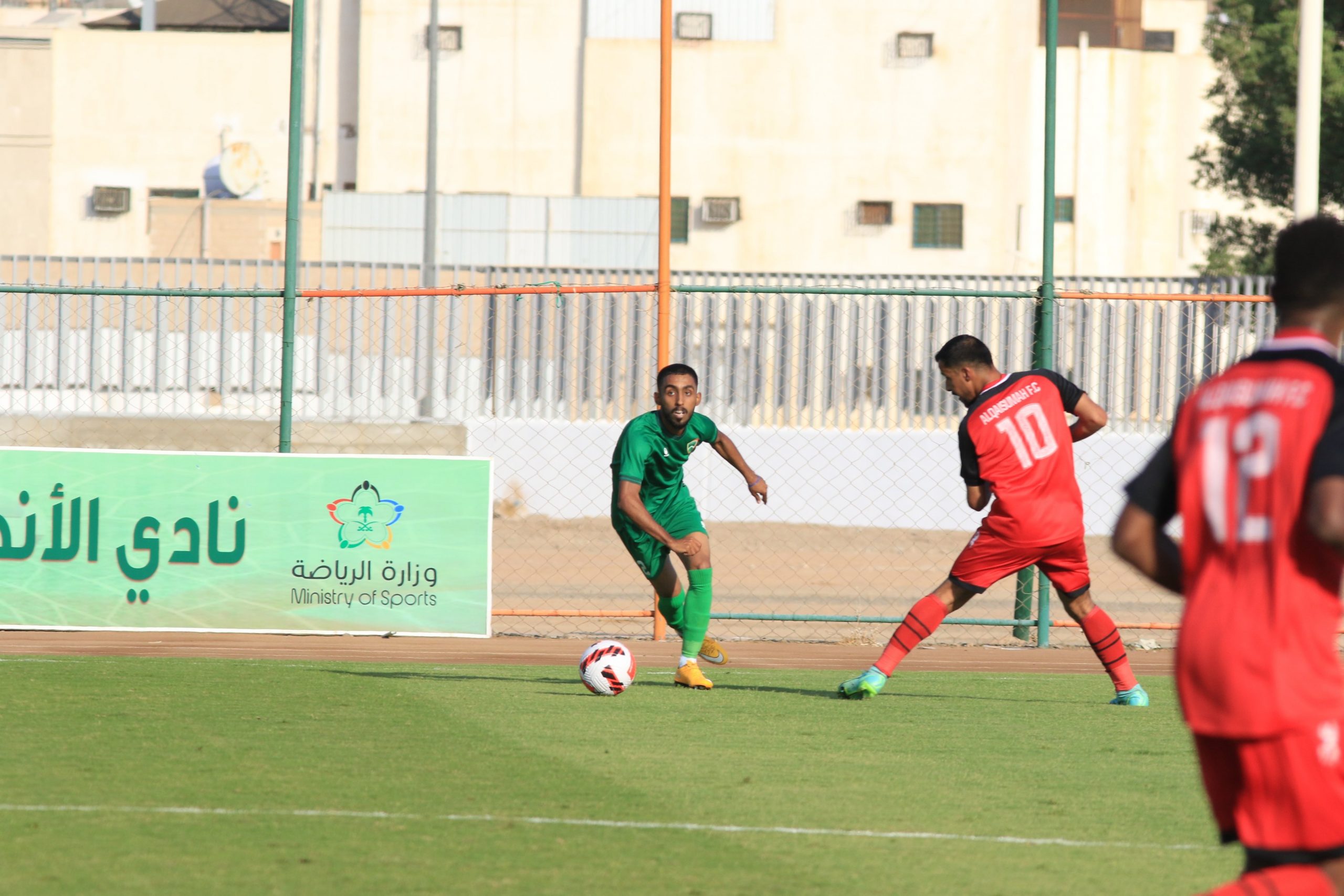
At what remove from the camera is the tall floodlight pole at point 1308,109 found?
15.3 metres

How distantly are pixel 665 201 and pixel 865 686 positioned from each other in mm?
4506

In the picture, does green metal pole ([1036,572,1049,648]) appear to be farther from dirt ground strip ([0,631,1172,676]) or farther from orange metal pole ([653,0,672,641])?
orange metal pole ([653,0,672,641])

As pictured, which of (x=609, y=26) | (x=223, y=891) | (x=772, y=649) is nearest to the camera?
(x=223, y=891)

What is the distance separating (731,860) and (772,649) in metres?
6.71

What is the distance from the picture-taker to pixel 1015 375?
826 centimetres

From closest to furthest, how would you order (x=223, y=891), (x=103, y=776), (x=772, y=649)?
(x=223, y=891)
(x=103, y=776)
(x=772, y=649)

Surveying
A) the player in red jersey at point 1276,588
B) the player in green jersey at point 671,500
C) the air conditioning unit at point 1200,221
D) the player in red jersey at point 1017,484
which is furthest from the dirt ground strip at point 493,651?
the air conditioning unit at point 1200,221

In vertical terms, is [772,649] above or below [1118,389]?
below

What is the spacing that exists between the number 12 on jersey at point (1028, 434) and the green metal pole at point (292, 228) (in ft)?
17.6

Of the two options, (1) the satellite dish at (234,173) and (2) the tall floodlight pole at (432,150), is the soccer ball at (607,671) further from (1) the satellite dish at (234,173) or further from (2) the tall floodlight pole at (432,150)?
(1) the satellite dish at (234,173)

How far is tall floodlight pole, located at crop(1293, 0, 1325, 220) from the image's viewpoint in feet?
50.1

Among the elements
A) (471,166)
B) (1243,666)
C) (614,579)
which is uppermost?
(471,166)

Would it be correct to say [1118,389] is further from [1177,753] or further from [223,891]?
[223,891]

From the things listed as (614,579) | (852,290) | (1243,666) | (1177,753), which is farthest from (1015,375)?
(614,579)
